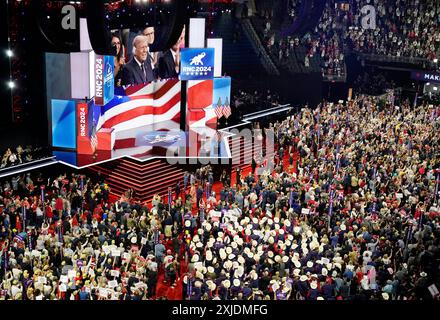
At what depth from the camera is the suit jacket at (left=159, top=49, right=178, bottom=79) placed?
23.5m

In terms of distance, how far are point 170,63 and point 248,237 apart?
493 inches

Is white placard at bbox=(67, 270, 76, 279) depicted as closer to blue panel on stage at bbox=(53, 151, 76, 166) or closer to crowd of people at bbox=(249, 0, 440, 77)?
blue panel on stage at bbox=(53, 151, 76, 166)

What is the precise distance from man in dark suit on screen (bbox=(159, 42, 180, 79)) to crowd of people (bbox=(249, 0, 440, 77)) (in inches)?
503

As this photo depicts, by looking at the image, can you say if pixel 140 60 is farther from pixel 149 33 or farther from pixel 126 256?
pixel 126 256

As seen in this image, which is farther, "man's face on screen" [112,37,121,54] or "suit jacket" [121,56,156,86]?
"suit jacket" [121,56,156,86]

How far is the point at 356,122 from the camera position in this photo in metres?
24.7

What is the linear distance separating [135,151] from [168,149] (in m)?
1.29

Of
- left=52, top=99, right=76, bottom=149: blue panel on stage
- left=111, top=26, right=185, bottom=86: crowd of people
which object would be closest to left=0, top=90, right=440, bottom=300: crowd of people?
left=52, top=99, right=76, bottom=149: blue panel on stage

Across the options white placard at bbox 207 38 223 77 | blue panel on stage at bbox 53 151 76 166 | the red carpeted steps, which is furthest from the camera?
white placard at bbox 207 38 223 77

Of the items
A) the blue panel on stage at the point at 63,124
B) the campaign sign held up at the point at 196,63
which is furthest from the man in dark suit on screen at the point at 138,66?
the blue panel on stage at the point at 63,124

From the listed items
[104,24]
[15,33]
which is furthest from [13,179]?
[104,24]

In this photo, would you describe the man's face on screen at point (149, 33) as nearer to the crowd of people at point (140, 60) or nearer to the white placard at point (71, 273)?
the crowd of people at point (140, 60)

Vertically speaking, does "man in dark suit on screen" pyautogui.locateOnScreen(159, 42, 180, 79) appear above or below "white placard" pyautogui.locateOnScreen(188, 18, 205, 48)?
below

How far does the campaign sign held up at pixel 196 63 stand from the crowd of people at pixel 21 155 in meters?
6.71
